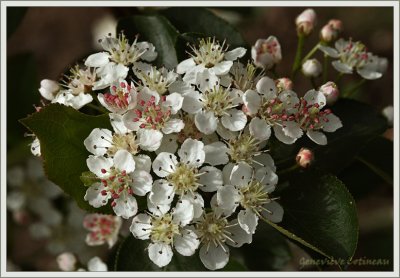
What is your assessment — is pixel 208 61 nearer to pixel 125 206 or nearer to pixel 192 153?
pixel 192 153

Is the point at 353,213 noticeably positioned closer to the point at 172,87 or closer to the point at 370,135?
the point at 370,135

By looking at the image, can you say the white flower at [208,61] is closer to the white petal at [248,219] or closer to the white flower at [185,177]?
the white flower at [185,177]

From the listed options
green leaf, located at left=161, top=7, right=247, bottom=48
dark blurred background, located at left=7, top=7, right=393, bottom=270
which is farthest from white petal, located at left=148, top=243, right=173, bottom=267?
dark blurred background, located at left=7, top=7, right=393, bottom=270

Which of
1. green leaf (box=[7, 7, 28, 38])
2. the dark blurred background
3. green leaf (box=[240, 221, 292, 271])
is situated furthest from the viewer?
the dark blurred background

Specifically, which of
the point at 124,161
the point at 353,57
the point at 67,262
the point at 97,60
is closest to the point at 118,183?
the point at 124,161

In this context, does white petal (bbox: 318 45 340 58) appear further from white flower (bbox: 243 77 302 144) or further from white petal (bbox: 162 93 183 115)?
white petal (bbox: 162 93 183 115)

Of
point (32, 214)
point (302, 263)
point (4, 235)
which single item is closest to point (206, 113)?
point (302, 263)
